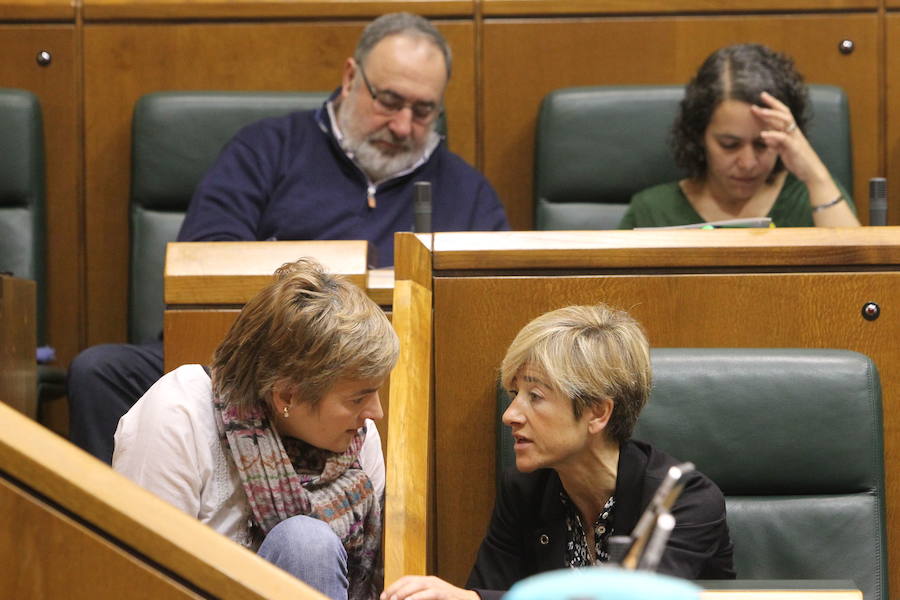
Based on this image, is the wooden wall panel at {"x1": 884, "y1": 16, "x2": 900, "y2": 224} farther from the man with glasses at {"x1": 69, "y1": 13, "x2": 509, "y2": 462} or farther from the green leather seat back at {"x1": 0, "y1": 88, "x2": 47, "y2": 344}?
the green leather seat back at {"x1": 0, "y1": 88, "x2": 47, "y2": 344}

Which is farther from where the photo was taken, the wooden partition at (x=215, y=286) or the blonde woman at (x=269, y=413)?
the wooden partition at (x=215, y=286)

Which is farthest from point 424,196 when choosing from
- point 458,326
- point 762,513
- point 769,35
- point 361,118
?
point 769,35

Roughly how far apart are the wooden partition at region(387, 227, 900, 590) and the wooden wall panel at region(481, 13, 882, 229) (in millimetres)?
805

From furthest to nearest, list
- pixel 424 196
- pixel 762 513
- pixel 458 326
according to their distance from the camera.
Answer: pixel 424 196 < pixel 458 326 < pixel 762 513

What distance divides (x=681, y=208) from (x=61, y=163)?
3.39 feet

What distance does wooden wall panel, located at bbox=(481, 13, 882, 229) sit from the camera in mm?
2111

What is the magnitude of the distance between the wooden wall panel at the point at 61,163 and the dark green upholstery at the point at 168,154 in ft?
0.59

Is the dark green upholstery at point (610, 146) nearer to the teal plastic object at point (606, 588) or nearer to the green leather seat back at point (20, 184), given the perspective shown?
the green leather seat back at point (20, 184)

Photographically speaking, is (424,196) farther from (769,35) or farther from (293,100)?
(769,35)

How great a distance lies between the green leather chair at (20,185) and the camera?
1.97 m

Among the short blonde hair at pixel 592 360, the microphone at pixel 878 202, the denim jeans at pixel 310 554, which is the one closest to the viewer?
the denim jeans at pixel 310 554

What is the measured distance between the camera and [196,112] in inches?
77.8

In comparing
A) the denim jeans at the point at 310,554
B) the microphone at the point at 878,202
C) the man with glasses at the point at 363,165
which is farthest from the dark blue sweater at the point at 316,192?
the denim jeans at the point at 310,554

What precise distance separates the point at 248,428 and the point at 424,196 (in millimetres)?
503
